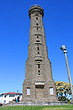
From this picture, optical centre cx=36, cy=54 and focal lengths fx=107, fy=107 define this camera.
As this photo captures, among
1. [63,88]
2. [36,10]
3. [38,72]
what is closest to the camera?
[38,72]

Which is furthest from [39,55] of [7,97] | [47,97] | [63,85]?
[7,97]

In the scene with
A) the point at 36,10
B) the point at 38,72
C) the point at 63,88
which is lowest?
the point at 63,88

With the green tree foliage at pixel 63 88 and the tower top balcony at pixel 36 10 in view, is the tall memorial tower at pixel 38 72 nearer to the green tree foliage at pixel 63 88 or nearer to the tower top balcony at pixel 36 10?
the tower top balcony at pixel 36 10

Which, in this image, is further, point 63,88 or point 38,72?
point 63,88

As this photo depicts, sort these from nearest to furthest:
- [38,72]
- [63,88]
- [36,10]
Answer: [38,72]
[36,10]
[63,88]

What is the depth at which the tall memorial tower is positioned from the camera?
23312 mm

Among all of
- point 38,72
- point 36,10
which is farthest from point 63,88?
point 36,10

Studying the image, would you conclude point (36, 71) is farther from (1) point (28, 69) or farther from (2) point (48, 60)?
(2) point (48, 60)

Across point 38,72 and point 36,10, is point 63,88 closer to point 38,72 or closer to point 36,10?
point 38,72

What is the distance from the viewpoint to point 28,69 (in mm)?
26188

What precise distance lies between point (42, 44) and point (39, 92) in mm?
12813

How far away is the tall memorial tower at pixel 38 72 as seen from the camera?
23.3 meters

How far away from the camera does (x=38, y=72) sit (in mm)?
25922

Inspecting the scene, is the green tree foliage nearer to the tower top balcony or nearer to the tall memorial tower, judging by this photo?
the tall memorial tower
